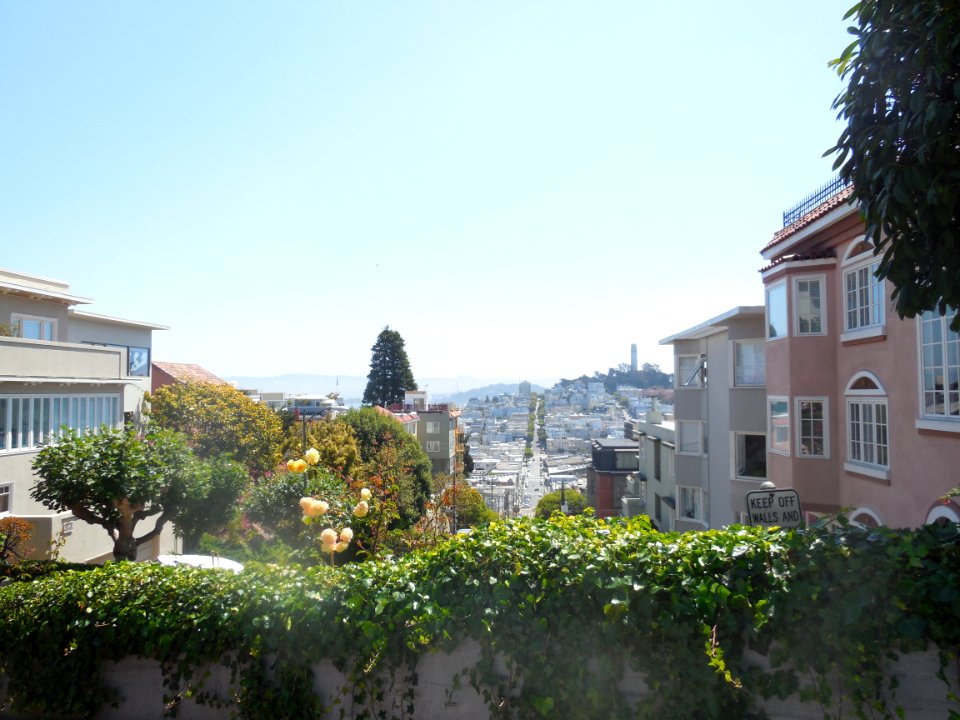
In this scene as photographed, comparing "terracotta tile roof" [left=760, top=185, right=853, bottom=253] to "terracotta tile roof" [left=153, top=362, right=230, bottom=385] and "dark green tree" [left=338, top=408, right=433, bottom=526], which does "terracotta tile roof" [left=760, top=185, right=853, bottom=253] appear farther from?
"terracotta tile roof" [left=153, top=362, right=230, bottom=385]

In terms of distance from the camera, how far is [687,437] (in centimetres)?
2255

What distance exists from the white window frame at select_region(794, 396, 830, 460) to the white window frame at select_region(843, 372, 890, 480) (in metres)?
0.46

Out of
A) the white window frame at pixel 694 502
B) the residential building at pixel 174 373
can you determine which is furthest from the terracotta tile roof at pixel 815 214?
the residential building at pixel 174 373

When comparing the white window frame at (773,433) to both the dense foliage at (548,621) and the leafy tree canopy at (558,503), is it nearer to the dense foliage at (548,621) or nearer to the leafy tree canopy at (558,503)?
the dense foliage at (548,621)

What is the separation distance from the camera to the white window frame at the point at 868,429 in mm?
10844

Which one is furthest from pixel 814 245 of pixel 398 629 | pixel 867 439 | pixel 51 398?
pixel 51 398

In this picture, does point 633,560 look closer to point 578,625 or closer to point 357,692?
point 578,625

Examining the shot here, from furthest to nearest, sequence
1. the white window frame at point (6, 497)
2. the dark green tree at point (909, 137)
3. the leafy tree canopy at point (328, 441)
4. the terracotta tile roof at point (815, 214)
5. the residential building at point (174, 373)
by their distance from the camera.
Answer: the residential building at point (174, 373) → the leafy tree canopy at point (328, 441) → the white window frame at point (6, 497) → the terracotta tile roof at point (815, 214) → the dark green tree at point (909, 137)

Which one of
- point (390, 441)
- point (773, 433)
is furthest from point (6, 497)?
point (390, 441)

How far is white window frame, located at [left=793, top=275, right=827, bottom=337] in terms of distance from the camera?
41.8 feet

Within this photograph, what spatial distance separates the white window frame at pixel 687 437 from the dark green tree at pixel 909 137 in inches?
686

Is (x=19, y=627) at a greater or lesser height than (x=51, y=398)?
lesser

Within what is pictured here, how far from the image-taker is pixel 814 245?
13273 millimetres

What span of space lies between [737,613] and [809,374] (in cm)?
1019
